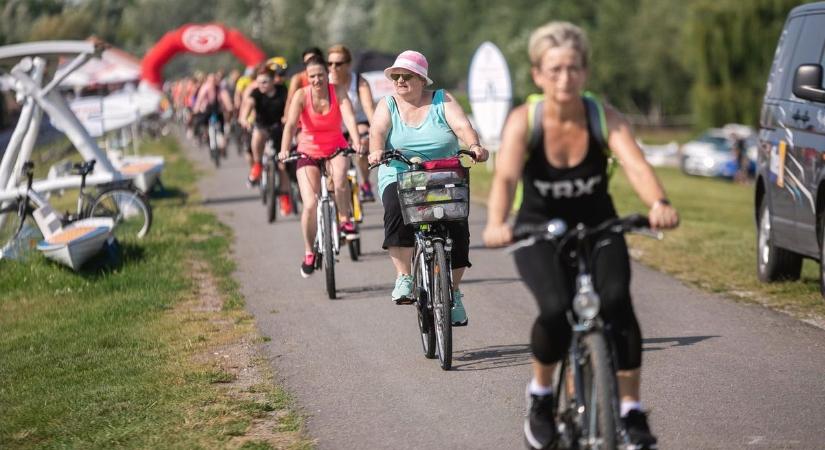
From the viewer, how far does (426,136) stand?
8.95m

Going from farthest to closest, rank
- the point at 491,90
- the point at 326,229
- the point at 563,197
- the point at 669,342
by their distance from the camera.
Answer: the point at 491,90 < the point at 326,229 < the point at 669,342 < the point at 563,197

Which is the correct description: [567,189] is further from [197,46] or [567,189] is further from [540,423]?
[197,46]

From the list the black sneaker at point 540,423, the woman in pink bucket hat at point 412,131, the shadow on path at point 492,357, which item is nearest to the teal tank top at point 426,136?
the woman in pink bucket hat at point 412,131

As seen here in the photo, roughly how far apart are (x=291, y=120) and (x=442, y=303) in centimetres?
423

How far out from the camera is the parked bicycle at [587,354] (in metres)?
5.16

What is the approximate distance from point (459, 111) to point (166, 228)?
8.88 meters

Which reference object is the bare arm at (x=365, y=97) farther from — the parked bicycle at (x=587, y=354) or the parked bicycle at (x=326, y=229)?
the parked bicycle at (x=587, y=354)

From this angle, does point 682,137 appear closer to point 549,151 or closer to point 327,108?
point 327,108

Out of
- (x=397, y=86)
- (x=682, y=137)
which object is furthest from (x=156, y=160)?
(x=682, y=137)

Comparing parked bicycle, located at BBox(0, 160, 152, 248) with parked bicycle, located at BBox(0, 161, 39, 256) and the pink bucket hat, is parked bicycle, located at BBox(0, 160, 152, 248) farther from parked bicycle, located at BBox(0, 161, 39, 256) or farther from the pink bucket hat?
the pink bucket hat

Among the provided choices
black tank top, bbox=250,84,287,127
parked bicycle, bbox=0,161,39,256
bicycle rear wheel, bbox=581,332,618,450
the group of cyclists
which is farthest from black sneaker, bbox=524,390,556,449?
black tank top, bbox=250,84,287,127

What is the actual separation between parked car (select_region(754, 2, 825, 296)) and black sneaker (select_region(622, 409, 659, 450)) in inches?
201

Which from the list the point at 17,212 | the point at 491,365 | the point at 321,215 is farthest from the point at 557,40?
the point at 17,212

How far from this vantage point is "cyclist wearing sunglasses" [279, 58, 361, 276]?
12.0 m
